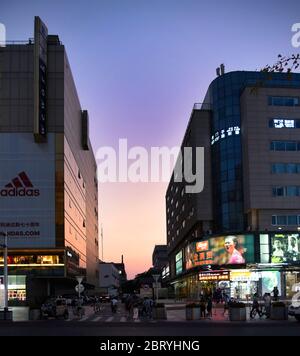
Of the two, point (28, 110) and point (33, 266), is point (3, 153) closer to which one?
point (28, 110)

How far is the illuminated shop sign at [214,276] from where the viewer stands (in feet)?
285

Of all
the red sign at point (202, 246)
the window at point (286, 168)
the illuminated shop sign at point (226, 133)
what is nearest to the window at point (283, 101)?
the illuminated shop sign at point (226, 133)

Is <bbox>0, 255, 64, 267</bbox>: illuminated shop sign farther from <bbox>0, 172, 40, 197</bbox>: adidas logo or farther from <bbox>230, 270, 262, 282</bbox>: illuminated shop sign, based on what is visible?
<bbox>230, 270, 262, 282</bbox>: illuminated shop sign

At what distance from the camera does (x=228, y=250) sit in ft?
289

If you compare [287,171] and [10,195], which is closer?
[10,195]

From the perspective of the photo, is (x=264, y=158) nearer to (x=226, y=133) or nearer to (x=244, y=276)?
(x=226, y=133)

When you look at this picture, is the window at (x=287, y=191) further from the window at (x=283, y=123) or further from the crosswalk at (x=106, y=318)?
the crosswalk at (x=106, y=318)

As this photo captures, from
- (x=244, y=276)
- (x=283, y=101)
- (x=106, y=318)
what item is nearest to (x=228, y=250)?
(x=244, y=276)

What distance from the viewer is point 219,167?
96.8 meters

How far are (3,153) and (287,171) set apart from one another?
40.9 metres

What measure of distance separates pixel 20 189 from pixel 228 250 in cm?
3082

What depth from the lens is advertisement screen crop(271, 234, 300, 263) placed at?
85.4 m
